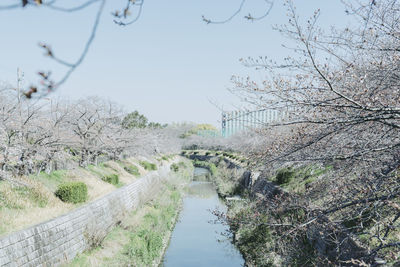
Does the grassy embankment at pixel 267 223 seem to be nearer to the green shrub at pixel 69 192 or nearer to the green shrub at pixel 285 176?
the green shrub at pixel 285 176

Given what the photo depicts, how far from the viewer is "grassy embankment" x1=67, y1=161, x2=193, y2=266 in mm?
11047

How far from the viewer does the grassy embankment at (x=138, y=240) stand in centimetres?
1105

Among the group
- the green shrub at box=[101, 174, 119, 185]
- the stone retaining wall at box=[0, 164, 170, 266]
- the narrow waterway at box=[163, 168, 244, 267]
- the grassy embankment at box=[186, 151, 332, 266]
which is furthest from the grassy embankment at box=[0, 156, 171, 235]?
the grassy embankment at box=[186, 151, 332, 266]

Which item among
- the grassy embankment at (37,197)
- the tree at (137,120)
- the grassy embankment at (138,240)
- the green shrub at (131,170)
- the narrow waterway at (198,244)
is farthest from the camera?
the tree at (137,120)

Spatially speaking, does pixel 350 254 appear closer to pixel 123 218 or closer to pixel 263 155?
pixel 263 155

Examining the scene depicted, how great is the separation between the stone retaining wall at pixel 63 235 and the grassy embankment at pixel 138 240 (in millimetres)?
359

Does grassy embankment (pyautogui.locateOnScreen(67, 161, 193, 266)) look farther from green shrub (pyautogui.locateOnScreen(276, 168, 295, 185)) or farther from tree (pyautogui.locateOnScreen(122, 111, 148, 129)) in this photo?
tree (pyautogui.locateOnScreen(122, 111, 148, 129))

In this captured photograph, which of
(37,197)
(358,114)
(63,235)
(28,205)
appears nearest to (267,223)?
(358,114)

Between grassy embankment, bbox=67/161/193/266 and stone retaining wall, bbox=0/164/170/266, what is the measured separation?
359 millimetres

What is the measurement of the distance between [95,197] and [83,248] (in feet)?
11.5

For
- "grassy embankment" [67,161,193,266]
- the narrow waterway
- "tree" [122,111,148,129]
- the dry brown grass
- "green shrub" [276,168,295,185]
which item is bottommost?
the narrow waterway

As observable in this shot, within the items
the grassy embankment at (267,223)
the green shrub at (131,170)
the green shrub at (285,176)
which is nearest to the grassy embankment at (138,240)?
the grassy embankment at (267,223)

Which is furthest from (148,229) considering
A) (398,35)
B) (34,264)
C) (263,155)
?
(398,35)

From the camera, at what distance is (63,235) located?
406 inches
